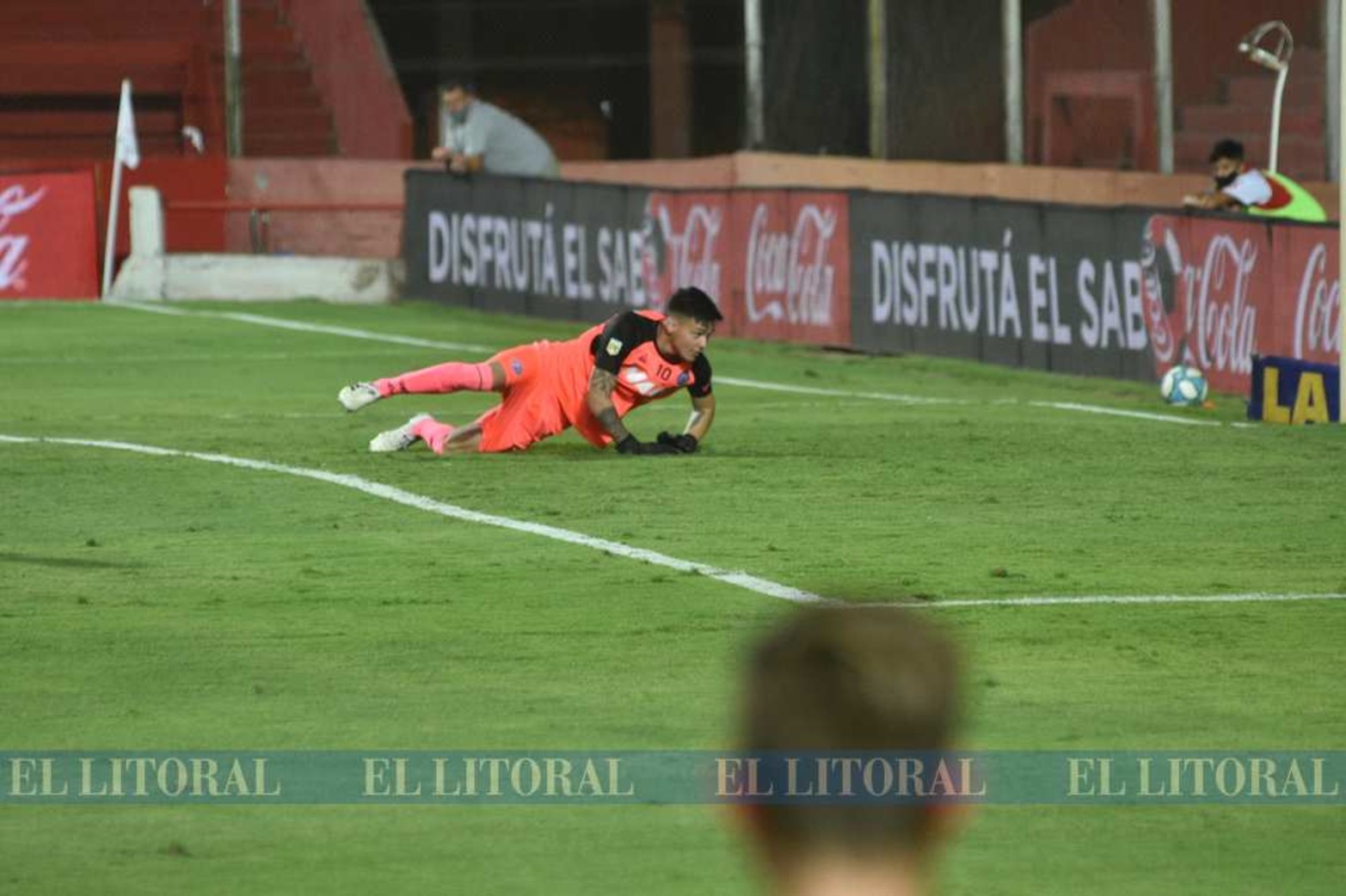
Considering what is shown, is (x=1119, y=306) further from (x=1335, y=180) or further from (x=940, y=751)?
(x=940, y=751)

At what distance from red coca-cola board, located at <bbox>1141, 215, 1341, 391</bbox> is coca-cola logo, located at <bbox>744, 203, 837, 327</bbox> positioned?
4265 mm

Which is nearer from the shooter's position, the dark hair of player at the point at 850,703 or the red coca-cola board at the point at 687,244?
the dark hair of player at the point at 850,703

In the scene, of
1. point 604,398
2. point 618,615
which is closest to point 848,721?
point 618,615

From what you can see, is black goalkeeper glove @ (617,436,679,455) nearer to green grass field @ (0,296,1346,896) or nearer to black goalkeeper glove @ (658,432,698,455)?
black goalkeeper glove @ (658,432,698,455)

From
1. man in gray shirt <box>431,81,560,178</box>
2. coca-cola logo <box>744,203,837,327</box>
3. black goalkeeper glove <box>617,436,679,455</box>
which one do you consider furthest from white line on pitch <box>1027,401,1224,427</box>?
man in gray shirt <box>431,81,560,178</box>

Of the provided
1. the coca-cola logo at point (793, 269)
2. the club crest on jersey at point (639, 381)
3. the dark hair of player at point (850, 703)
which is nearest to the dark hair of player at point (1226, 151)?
the coca-cola logo at point (793, 269)

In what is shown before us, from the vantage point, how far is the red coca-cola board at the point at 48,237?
30.0 metres

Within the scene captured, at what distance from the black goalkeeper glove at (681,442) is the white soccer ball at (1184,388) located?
523cm

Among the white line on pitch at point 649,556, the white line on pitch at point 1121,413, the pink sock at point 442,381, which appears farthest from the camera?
the white line on pitch at point 1121,413

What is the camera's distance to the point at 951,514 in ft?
44.4

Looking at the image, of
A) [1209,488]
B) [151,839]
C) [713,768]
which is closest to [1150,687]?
[713,768]

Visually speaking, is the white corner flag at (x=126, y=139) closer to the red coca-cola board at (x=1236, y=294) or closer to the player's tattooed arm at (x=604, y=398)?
the red coca-cola board at (x=1236, y=294)

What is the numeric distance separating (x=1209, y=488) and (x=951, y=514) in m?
1.80

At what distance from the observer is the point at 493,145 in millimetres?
29547
